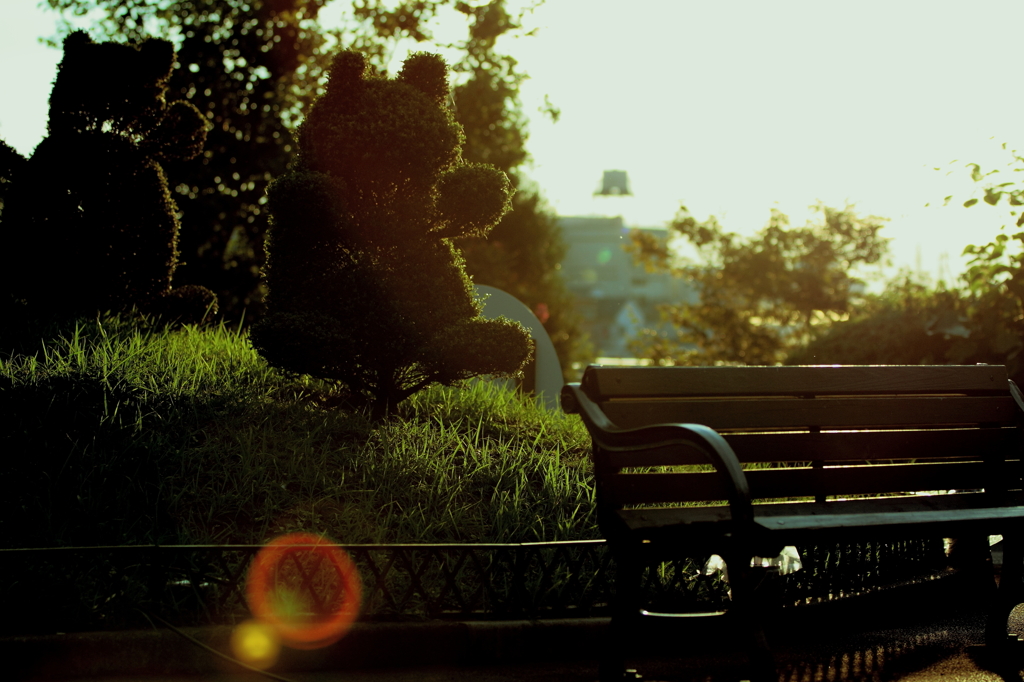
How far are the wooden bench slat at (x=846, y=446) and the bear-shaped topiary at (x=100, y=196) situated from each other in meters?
5.47

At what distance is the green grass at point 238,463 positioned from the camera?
13.4 ft

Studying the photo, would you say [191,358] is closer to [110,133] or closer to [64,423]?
[64,423]

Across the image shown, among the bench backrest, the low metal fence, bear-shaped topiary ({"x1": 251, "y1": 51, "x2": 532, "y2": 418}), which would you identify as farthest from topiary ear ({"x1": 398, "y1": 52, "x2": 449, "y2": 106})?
the bench backrest

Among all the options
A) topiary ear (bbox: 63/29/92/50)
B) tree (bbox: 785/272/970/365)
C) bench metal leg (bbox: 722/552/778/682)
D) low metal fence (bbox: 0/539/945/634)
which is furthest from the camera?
tree (bbox: 785/272/970/365)

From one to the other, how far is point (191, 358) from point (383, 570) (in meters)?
2.93

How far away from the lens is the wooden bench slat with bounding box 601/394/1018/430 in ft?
10.3

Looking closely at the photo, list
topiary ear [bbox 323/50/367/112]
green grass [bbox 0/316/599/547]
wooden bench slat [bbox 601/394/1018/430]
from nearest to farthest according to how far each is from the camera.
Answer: wooden bench slat [bbox 601/394/1018/430]
green grass [bbox 0/316/599/547]
topiary ear [bbox 323/50/367/112]

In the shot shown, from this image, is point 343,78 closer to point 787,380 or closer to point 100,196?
point 100,196

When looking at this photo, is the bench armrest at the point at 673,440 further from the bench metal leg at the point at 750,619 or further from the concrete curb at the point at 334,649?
the concrete curb at the point at 334,649

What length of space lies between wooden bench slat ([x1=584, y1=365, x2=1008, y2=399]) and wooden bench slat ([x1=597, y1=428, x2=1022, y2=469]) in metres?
0.17

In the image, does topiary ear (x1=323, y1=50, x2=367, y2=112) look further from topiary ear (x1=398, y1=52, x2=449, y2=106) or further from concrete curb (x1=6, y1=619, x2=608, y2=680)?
concrete curb (x1=6, y1=619, x2=608, y2=680)

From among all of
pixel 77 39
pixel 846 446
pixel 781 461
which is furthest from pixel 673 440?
pixel 77 39

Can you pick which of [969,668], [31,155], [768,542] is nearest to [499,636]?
[768,542]

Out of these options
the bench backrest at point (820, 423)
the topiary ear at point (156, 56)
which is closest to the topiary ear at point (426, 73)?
the topiary ear at point (156, 56)
